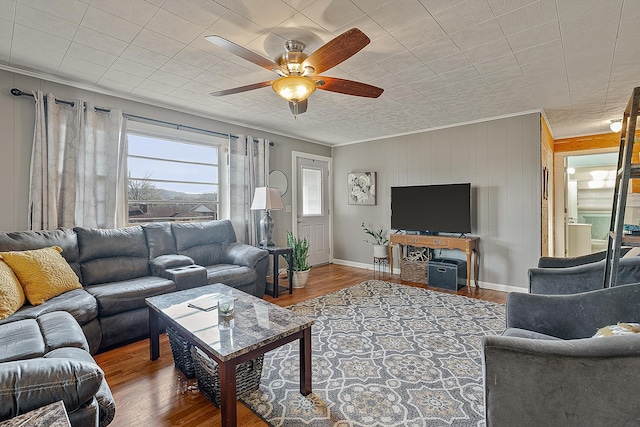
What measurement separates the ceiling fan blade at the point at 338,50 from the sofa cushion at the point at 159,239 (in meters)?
2.53

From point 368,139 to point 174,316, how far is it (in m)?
4.52

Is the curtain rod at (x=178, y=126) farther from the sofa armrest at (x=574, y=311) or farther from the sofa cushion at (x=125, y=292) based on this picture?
the sofa armrest at (x=574, y=311)

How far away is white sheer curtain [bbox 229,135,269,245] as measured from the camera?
441 cm

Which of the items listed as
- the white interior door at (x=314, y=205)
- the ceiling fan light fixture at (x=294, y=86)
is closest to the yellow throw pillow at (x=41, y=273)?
the ceiling fan light fixture at (x=294, y=86)

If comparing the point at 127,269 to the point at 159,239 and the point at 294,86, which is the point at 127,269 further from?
the point at 294,86

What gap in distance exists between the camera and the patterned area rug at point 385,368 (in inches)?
68.9

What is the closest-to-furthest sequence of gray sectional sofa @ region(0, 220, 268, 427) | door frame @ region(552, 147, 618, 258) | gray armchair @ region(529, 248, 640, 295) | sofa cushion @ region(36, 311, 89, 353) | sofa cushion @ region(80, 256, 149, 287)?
sofa cushion @ region(36, 311, 89, 353) → gray armchair @ region(529, 248, 640, 295) → gray sectional sofa @ region(0, 220, 268, 427) → sofa cushion @ region(80, 256, 149, 287) → door frame @ region(552, 147, 618, 258)

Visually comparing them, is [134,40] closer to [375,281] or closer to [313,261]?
[375,281]

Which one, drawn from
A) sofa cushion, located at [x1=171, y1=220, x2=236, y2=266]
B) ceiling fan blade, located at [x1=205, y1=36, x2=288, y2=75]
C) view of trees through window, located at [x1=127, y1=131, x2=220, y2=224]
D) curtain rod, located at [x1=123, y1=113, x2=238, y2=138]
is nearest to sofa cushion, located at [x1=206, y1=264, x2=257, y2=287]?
sofa cushion, located at [x1=171, y1=220, x2=236, y2=266]

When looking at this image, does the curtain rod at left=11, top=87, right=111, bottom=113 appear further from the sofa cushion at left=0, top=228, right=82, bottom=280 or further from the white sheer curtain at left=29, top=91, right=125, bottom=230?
the sofa cushion at left=0, top=228, right=82, bottom=280

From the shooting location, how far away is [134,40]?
228cm

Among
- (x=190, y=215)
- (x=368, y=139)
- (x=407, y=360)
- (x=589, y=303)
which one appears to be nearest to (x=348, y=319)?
(x=407, y=360)

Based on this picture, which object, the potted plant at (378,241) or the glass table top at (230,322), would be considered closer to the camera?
the glass table top at (230,322)

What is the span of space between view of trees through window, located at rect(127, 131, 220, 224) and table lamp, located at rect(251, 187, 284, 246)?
0.65m
